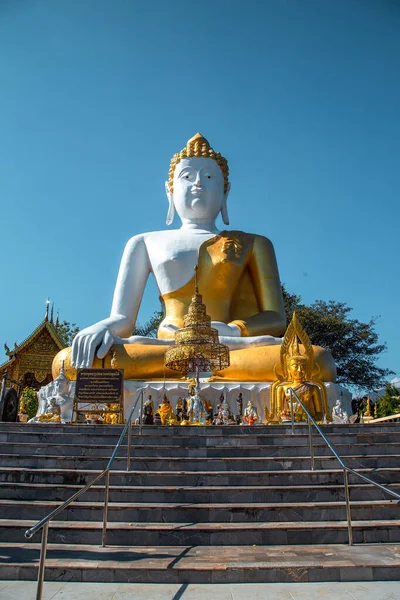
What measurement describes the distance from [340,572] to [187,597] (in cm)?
120

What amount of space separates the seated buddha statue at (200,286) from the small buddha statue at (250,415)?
4.08 ft

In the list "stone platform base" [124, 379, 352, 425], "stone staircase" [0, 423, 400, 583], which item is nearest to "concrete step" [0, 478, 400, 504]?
"stone staircase" [0, 423, 400, 583]

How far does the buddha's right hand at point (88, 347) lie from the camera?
40.4 ft

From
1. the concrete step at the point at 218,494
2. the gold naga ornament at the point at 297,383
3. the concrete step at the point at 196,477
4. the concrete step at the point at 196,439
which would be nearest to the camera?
the concrete step at the point at 218,494

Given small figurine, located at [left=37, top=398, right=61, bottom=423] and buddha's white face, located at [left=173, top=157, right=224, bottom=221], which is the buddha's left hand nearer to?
buddha's white face, located at [left=173, top=157, right=224, bottom=221]

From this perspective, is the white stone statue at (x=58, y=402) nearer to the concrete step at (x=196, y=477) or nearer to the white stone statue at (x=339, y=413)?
the concrete step at (x=196, y=477)

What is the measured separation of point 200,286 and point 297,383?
195 inches

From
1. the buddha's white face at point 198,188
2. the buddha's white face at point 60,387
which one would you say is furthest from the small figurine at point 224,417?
the buddha's white face at point 198,188

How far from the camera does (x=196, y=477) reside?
5.68 metres

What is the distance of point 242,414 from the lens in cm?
1157

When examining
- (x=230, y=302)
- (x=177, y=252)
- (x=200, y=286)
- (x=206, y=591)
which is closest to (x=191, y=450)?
(x=206, y=591)

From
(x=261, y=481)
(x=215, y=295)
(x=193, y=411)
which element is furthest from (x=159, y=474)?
(x=215, y=295)

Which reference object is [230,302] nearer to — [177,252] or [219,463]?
[177,252]

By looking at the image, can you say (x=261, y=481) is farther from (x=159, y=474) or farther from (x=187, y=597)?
(x=187, y=597)
